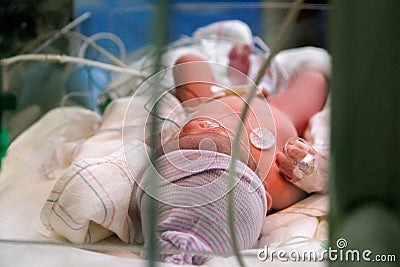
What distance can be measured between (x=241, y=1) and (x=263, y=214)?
752 millimetres

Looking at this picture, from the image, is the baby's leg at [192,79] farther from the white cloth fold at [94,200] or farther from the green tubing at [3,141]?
the green tubing at [3,141]

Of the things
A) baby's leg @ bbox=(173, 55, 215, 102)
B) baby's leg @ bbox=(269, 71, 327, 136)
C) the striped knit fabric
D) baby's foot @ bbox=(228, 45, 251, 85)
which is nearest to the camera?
the striped knit fabric

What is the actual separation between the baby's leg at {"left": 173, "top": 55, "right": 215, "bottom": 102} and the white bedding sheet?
0.66 ft

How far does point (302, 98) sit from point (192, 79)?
228 millimetres

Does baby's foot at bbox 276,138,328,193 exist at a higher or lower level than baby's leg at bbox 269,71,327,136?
higher

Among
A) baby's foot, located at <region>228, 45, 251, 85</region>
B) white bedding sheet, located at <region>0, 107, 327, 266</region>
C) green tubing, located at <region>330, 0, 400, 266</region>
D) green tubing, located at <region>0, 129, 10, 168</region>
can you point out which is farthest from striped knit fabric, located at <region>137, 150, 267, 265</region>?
baby's foot, located at <region>228, 45, 251, 85</region>

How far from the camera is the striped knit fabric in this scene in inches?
22.5

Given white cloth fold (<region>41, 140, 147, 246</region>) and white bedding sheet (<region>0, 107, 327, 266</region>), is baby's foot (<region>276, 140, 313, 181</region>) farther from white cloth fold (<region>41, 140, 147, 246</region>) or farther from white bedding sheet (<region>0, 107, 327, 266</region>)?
white cloth fold (<region>41, 140, 147, 246</region>)


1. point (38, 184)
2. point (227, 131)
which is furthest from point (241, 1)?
point (227, 131)

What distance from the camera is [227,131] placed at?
579 millimetres

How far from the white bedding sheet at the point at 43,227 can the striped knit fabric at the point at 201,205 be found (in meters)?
0.02

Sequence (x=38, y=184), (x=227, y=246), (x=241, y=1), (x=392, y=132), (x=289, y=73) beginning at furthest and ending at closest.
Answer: (x=241, y=1) → (x=289, y=73) → (x=38, y=184) → (x=227, y=246) → (x=392, y=132)

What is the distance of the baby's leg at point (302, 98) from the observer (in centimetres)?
90

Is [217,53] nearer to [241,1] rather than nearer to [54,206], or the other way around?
[241,1]
